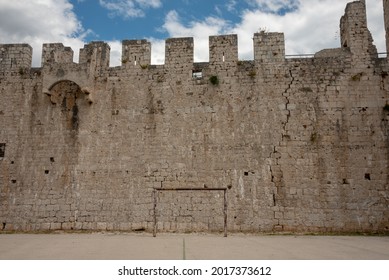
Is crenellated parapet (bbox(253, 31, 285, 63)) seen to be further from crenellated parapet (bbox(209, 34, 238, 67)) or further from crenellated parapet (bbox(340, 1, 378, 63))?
crenellated parapet (bbox(340, 1, 378, 63))

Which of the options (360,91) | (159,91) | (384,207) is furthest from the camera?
(159,91)

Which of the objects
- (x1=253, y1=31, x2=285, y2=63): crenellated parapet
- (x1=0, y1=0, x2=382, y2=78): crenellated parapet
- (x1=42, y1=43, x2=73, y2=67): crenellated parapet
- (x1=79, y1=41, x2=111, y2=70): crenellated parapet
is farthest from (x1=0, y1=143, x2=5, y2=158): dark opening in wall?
(x1=253, y1=31, x2=285, y2=63): crenellated parapet

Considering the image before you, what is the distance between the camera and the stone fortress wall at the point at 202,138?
11461 millimetres

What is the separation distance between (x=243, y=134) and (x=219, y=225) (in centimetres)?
307

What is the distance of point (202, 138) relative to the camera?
40.0 ft

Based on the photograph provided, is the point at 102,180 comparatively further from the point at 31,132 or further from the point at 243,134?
the point at 243,134

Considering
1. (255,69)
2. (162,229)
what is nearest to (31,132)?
(162,229)

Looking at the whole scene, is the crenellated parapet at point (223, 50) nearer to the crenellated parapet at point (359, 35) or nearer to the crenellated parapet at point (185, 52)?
the crenellated parapet at point (185, 52)

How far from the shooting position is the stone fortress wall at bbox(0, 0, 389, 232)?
11461 millimetres

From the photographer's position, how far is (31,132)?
12961 mm

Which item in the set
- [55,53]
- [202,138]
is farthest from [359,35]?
[55,53]

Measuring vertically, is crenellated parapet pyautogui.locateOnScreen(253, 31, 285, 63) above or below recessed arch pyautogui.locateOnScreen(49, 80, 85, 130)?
above

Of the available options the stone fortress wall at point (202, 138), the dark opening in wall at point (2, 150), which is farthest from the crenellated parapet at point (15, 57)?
the dark opening in wall at point (2, 150)

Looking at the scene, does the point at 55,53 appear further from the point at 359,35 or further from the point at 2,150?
the point at 359,35
